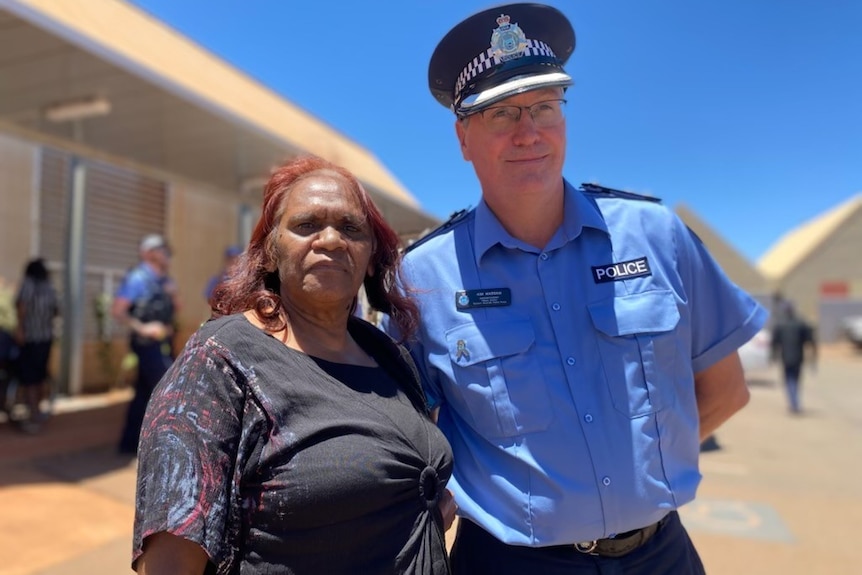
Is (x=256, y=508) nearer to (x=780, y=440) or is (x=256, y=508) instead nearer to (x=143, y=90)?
(x=143, y=90)

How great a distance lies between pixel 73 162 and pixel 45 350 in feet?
9.59

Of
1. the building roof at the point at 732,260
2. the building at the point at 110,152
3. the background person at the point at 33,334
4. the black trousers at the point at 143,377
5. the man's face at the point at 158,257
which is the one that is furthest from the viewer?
the building roof at the point at 732,260

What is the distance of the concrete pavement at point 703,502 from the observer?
3623 millimetres

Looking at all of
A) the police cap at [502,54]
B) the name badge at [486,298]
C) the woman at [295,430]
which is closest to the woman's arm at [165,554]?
the woman at [295,430]

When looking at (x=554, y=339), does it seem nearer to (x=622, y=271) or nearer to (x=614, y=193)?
(x=622, y=271)

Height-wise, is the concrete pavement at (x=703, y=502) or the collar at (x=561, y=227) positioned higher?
the collar at (x=561, y=227)

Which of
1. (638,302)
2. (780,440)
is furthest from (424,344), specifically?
(780,440)

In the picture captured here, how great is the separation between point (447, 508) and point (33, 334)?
20.3 ft

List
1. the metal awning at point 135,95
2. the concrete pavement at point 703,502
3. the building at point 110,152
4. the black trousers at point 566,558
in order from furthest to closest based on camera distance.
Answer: the building at point 110,152
the metal awning at point 135,95
the concrete pavement at point 703,502
the black trousers at point 566,558

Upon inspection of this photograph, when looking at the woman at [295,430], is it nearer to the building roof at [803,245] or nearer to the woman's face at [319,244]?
the woman's face at [319,244]

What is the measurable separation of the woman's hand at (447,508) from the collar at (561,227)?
66 cm

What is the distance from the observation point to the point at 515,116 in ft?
5.67

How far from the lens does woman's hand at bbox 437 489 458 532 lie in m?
1.54

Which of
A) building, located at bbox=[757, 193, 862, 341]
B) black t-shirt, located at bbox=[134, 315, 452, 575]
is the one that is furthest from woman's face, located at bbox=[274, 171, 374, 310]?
building, located at bbox=[757, 193, 862, 341]
